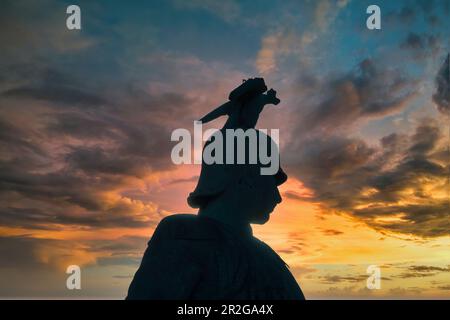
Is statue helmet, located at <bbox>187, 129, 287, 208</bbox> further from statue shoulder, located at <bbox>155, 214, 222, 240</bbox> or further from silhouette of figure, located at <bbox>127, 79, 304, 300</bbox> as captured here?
statue shoulder, located at <bbox>155, 214, 222, 240</bbox>

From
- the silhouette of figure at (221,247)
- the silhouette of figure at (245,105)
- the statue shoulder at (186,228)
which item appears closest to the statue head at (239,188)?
the silhouette of figure at (221,247)

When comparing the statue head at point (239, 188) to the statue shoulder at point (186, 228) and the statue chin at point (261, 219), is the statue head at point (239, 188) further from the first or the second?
the statue shoulder at point (186, 228)

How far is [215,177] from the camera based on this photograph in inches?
420

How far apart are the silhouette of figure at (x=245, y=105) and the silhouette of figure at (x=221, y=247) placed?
0.11 feet

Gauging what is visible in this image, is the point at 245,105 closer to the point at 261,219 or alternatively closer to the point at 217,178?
the point at 217,178

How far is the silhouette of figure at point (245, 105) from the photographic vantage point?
11305 millimetres

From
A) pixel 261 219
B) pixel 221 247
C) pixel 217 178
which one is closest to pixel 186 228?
pixel 221 247

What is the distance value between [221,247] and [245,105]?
3.63 m

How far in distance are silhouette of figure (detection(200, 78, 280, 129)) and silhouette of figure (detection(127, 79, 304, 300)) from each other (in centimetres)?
3

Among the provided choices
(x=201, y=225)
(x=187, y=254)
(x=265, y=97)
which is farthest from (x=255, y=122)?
(x=187, y=254)
